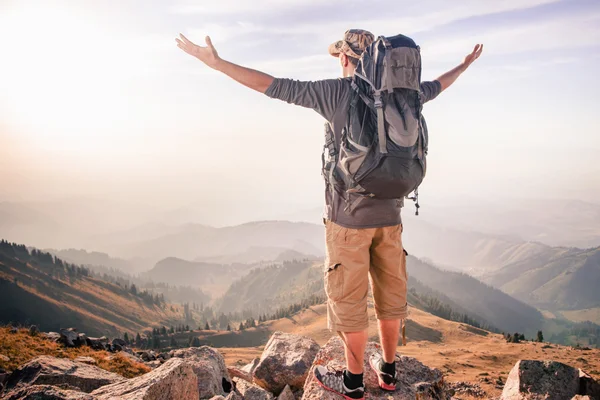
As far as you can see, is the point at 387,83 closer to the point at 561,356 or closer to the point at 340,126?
the point at 340,126

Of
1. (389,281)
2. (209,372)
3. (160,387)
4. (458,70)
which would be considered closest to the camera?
A: (389,281)

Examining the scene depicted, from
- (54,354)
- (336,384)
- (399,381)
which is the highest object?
(336,384)

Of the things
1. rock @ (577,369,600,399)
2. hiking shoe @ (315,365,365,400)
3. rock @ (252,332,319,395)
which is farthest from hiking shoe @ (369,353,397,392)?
rock @ (577,369,600,399)

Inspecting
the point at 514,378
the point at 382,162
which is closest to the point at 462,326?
the point at 514,378

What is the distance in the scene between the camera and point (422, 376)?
827 centimetres

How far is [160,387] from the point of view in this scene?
784cm

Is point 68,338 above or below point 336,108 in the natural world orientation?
below

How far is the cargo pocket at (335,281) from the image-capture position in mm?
6015

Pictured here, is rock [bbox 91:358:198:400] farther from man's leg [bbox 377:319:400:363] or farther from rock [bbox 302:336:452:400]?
man's leg [bbox 377:319:400:363]

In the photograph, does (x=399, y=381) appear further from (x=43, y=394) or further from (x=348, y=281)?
(x=43, y=394)

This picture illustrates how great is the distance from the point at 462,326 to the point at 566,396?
156 metres

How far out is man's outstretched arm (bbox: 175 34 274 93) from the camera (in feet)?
18.7

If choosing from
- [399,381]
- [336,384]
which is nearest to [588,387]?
[399,381]

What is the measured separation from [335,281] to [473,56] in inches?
233
